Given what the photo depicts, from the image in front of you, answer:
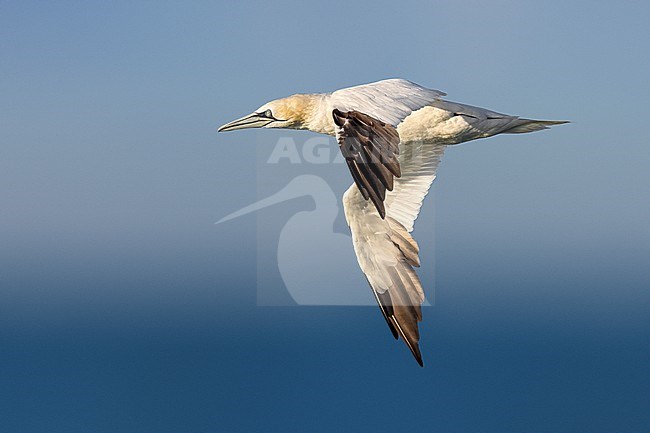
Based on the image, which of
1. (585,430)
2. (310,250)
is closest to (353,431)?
(585,430)

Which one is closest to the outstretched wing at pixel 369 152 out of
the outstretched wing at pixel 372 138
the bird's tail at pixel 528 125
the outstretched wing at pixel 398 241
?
the outstretched wing at pixel 372 138

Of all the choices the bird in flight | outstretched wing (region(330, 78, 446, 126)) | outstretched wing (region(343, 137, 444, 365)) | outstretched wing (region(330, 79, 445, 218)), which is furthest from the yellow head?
outstretched wing (region(330, 79, 445, 218))

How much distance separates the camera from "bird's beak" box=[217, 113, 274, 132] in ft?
40.3

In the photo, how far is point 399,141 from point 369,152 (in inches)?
63.5

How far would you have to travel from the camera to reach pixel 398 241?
1261cm

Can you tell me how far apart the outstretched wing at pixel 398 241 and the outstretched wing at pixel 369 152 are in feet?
11.7

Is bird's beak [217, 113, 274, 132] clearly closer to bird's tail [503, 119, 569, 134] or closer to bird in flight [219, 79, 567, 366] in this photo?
bird in flight [219, 79, 567, 366]

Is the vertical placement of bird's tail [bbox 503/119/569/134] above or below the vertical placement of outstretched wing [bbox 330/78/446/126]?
below

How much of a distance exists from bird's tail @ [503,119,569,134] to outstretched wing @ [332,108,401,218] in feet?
11.0

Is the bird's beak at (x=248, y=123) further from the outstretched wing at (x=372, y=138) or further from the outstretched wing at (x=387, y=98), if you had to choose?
the outstretched wing at (x=372, y=138)

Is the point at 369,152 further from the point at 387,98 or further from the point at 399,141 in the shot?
the point at 387,98

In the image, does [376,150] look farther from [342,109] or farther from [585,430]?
[585,430]

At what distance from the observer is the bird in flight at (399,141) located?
34.7 feet

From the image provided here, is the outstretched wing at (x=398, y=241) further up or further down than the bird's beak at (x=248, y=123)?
further down
